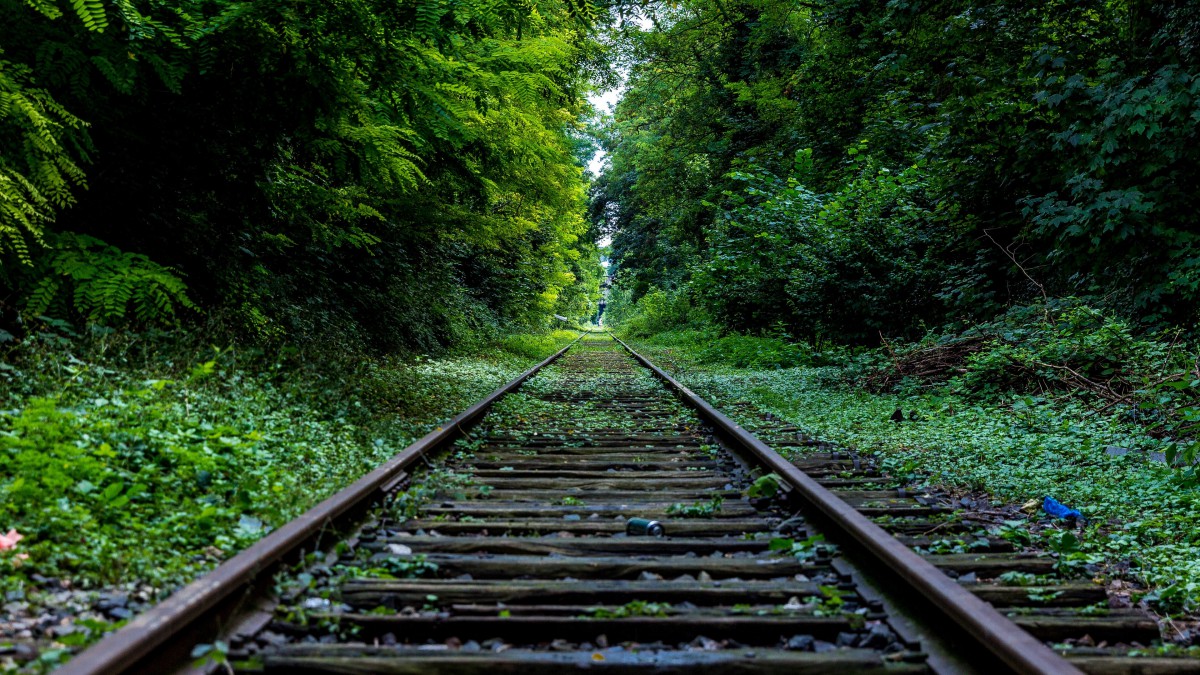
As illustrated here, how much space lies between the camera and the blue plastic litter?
4008mm

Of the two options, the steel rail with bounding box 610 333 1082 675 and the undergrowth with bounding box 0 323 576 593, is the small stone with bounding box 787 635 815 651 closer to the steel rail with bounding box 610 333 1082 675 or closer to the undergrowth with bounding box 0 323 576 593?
the steel rail with bounding box 610 333 1082 675

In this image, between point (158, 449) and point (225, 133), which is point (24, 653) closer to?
point (158, 449)

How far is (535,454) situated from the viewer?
5.96m

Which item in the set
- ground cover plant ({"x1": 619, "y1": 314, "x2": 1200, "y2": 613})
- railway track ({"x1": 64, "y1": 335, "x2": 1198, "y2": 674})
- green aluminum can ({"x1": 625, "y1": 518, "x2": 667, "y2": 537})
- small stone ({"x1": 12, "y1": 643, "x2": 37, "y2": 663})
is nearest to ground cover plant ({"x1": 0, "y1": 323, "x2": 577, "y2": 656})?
small stone ({"x1": 12, "y1": 643, "x2": 37, "y2": 663})

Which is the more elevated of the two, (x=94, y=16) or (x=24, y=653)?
(x=94, y=16)

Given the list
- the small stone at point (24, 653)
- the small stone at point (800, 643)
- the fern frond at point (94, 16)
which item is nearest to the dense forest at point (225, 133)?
the fern frond at point (94, 16)

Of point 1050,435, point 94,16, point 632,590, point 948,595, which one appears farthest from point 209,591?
point 1050,435

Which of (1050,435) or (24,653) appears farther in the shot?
(1050,435)

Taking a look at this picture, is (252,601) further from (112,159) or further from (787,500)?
(112,159)

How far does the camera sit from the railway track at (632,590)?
7.23 feet

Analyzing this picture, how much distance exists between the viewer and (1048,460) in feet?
17.5

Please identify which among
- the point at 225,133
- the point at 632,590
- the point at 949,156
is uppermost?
the point at 949,156

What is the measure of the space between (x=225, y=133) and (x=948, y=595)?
22.2 feet

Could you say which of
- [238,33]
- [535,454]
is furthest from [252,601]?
[238,33]
